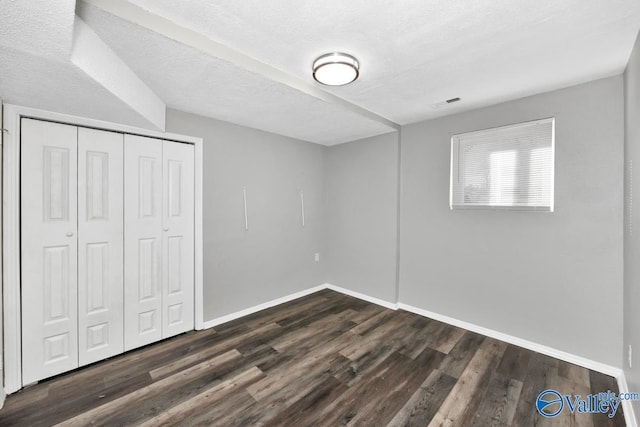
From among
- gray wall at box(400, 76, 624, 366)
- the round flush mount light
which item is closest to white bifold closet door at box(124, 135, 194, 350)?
the round flush mount light

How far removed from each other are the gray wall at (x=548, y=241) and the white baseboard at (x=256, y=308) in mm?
1712

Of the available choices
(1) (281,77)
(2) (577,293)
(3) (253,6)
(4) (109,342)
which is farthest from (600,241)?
(4) (109,342)

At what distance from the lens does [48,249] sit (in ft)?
6.84

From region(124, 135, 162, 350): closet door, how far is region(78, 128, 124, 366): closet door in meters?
0.06

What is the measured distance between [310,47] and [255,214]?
2.16 m

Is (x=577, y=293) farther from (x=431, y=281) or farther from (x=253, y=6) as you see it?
(x=253, y=6)

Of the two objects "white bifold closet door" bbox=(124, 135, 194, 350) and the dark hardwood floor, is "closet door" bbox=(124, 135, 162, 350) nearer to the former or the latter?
"white bifold closet door" bbox=(124, 135, 194, 350)

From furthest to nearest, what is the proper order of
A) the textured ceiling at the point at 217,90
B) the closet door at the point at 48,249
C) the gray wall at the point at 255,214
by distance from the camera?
1. the gray wall at the point at 255,214
2. the closet door at the point at 48,249
3. the textured ceiling at the point at 217,90

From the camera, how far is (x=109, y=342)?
2377 millimetres

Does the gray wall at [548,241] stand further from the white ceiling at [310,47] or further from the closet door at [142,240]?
the closet door at [142,240]

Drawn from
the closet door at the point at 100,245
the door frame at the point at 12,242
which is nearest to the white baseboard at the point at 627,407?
the closet door at the point at 100,245

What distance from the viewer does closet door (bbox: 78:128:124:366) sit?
88.0 inches

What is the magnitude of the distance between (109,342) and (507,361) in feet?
11.8

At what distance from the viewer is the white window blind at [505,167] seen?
7.97 feet
